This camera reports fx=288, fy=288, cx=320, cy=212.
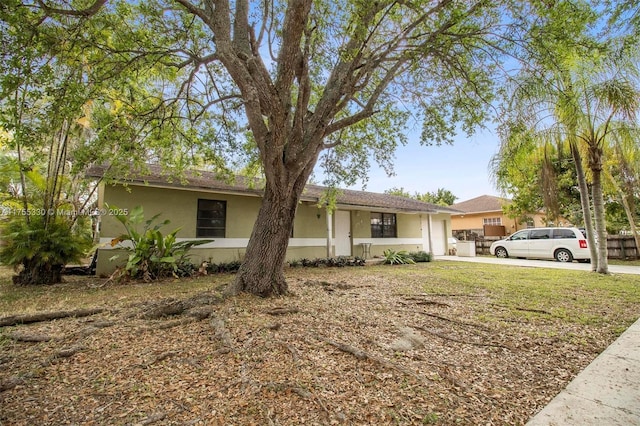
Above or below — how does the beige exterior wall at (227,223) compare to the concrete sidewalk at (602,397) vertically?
above

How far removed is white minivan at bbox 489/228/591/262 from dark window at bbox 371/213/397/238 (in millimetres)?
6312

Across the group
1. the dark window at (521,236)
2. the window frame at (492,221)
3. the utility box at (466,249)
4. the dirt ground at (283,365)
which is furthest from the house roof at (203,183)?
the window frame at (492,221)

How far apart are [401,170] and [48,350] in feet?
27.7

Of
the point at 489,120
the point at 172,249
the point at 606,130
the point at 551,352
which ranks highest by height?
the point at 606,130

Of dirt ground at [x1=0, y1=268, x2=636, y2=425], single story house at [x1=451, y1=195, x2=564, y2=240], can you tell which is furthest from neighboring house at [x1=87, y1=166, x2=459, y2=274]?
single story house at [x1=451, y1=195, x2=564, y2=240]

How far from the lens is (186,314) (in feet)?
14.1

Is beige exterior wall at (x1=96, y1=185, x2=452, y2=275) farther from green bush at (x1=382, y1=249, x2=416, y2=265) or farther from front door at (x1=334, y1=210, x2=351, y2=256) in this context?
green bush at (x1=382, y1=249, x2=416, y2=265)

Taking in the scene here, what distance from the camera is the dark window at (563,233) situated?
13.5 meters

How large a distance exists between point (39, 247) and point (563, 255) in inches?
774

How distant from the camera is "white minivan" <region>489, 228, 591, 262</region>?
1320 cm

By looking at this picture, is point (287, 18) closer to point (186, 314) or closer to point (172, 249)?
point (186, 314)

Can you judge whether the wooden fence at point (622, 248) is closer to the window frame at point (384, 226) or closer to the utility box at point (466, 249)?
the utility box at point (466, 249)

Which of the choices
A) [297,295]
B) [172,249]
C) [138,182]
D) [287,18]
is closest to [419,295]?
[297,295]

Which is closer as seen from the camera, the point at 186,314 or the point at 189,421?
the point at 189,421
